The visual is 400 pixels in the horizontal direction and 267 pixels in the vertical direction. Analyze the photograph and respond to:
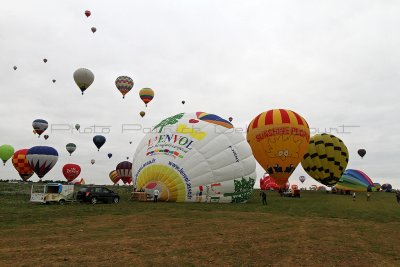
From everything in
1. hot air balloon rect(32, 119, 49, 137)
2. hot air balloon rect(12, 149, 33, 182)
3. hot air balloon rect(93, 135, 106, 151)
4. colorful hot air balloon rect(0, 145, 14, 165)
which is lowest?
hot air balloon rect(12, 149, 33, 182)

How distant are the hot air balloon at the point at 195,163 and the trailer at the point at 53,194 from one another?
4639 mm

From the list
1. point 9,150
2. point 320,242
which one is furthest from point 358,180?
point 9,150

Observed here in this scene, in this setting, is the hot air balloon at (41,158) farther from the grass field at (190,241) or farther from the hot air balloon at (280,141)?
the grass field at (190,241)

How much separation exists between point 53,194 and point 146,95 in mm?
19596

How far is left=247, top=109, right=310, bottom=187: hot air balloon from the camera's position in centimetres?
3259

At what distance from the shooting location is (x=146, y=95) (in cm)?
3950

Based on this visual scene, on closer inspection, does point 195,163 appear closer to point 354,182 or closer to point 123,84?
point 123,84

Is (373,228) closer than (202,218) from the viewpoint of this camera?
Yes

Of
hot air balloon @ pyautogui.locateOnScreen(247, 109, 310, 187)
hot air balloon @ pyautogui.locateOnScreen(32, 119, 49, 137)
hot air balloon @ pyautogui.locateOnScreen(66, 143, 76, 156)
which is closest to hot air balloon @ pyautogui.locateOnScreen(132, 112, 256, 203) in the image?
hot air balloon @ pyautogui.locateOnScreen(247, 109, 310, 187)

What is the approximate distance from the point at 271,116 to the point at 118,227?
23.9 metres

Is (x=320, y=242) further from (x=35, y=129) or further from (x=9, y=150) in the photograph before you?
(x=9, y=150)

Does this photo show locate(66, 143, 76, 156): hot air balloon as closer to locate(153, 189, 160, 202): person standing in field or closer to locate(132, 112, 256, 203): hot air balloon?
locate(132, 112, 256, 203): hot air balloon

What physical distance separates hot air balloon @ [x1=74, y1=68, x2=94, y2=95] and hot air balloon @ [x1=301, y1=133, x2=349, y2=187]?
2697 centimetres

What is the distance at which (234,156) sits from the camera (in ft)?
78.3
